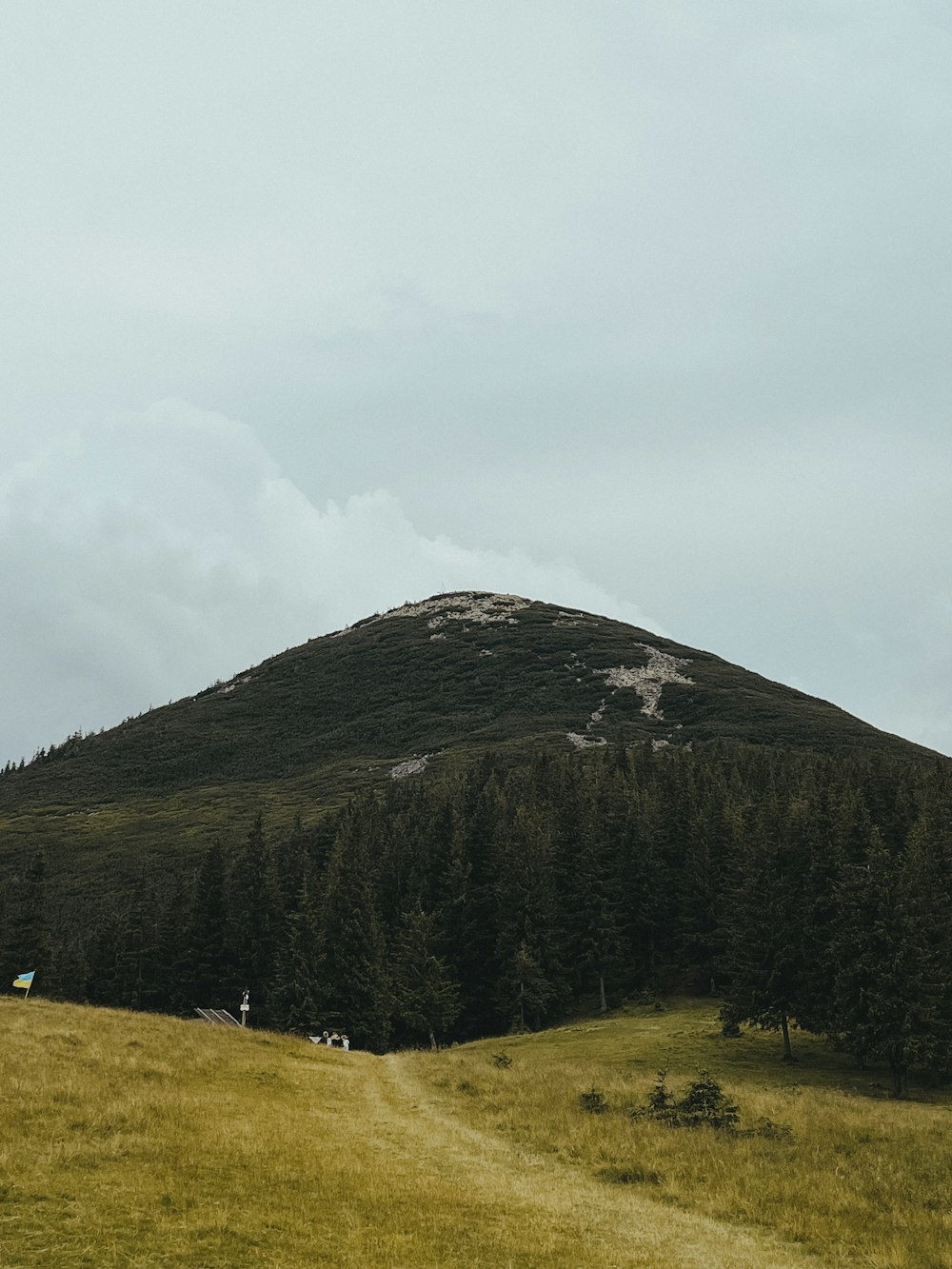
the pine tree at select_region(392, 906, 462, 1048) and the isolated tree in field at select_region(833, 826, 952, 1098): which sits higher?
the isolated tree in field at select_region(833, 826, 952, 1098)

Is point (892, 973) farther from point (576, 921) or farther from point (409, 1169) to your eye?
point (409, 1169)

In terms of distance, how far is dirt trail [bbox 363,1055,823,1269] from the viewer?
44.3 feet

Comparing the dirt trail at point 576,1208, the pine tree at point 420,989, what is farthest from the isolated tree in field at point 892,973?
the pine tree at point 420,989

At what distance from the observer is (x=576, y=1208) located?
53.7ft

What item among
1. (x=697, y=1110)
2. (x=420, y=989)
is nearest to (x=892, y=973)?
(x=697, y=1110)

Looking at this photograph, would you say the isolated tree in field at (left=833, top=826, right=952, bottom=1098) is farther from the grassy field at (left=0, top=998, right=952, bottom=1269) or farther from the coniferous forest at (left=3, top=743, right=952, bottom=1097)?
the grassy field at (left=0, top=998, right=952, bottom=1269)

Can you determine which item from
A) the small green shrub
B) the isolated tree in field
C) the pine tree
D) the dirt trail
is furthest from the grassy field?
the pine tree

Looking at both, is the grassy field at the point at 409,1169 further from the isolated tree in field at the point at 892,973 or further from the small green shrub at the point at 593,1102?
the isolated tree in field at the point at 892,973

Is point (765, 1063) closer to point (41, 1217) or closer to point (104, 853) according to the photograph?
point (41, 1217)

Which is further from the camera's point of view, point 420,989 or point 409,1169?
point 420,989

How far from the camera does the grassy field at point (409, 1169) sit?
1301 centimetres

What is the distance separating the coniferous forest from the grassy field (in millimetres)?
15671

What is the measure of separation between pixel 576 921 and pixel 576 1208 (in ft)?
198

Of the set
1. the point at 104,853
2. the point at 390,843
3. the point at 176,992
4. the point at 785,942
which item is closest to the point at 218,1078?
the point at 785,942
